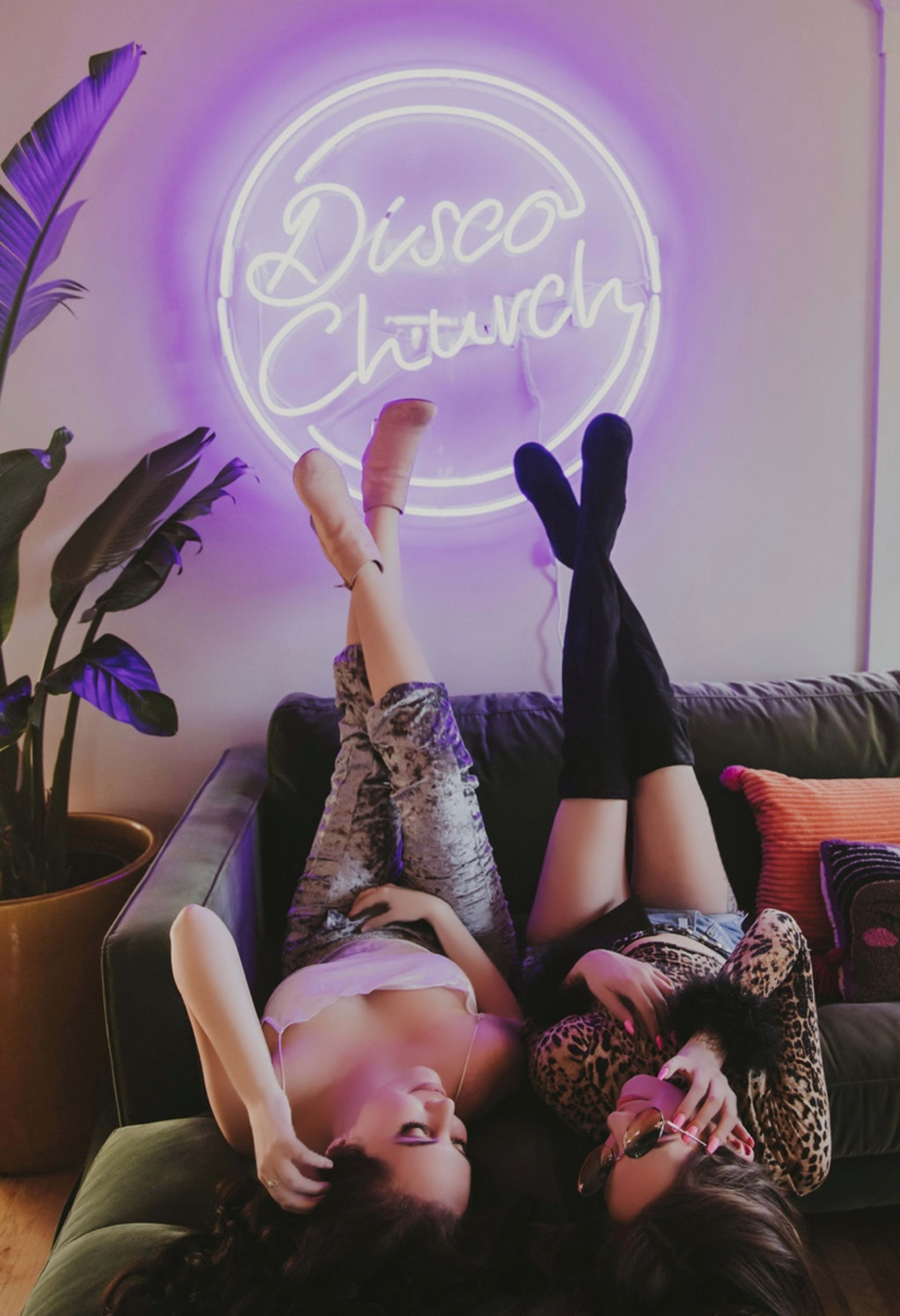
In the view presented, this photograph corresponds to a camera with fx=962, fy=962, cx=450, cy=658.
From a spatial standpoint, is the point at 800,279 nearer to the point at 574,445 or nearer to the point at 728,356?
the point at 728,356

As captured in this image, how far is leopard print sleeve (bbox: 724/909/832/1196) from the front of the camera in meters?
1.32

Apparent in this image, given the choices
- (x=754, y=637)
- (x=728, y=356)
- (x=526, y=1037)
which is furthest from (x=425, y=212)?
(x=526, y=1037)

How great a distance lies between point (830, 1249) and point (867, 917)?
0.58 meters

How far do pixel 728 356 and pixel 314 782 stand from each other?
1.43 metres

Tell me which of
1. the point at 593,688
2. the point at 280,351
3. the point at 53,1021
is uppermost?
the point at 280,351

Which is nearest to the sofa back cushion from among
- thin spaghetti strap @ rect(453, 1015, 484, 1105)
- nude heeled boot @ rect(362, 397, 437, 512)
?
nude heeled boot @ rect(362, 397, 437, 512)

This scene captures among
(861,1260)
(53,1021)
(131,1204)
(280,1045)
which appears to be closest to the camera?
(131,1204)

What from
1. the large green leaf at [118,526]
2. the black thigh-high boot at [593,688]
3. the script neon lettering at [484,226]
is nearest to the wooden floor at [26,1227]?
the large green leaf at [118,526]

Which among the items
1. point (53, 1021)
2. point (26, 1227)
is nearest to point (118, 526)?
point (53, 1021)

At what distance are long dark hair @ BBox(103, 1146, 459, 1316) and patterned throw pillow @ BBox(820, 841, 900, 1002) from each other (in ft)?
3.02

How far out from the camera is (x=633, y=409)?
2338 millimetres

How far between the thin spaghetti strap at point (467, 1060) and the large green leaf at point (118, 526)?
1.14m

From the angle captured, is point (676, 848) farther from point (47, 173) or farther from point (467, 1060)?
point (47, 173)

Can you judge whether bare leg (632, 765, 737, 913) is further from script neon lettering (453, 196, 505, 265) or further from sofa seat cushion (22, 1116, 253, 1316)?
script neon lettering (453, 196, 505, 265)
